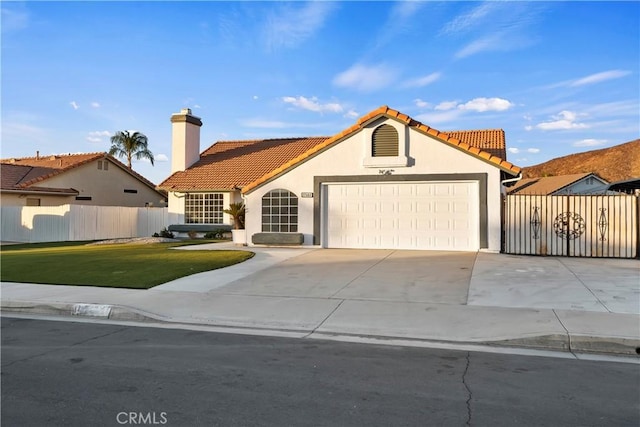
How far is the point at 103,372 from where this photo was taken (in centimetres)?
558

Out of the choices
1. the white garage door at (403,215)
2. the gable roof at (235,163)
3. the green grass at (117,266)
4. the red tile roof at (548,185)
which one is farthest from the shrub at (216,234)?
the red tile roof at (548,185)

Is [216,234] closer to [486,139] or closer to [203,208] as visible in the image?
[203,208]

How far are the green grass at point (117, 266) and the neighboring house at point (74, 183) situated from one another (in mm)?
15258

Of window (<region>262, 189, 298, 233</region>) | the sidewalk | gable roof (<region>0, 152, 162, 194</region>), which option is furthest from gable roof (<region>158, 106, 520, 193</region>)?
gable roof (<region>0, 152, 162, 194</region>)

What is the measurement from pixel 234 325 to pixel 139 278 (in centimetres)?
462

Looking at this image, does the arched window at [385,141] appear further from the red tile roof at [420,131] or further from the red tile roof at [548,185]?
the red tile roof at [548,185]

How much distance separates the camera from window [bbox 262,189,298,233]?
18.5m

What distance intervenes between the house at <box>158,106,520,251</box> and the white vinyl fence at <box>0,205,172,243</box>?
10146 mm

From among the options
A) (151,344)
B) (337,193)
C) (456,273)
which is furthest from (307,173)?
(151,344)

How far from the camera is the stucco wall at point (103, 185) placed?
1243 inches

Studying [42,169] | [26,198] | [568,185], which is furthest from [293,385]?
[568,185]

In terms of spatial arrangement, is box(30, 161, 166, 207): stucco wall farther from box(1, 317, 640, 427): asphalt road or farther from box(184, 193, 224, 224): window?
box(1, 317, 640, 427): asphalt road

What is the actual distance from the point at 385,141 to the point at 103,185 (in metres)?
24.0

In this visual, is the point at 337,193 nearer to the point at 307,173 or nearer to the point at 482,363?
the point at 307,173
